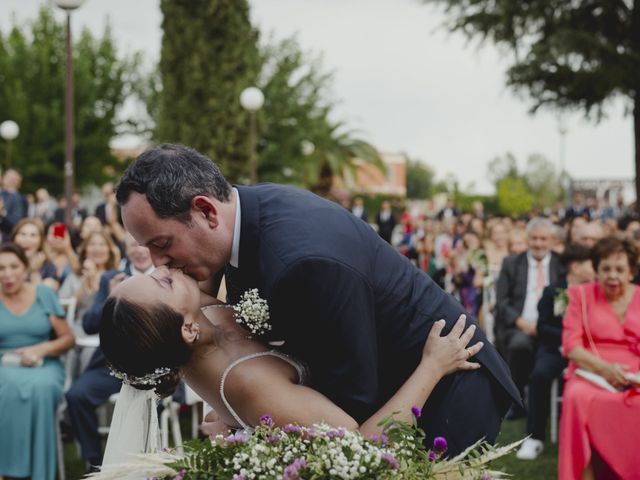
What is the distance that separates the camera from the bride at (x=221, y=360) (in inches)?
91.4

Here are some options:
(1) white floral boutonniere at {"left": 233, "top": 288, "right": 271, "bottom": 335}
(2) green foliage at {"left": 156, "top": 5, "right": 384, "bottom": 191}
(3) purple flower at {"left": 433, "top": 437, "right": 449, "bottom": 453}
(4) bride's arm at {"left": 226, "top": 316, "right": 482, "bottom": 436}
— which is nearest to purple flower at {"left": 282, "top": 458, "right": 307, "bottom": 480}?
(4) bride's arm at {"left": 226, "top": 316, "right": 482, "bottom": 436}

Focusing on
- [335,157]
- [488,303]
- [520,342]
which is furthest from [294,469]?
[335,157]

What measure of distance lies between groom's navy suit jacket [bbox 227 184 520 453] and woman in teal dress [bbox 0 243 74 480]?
13.5 feet

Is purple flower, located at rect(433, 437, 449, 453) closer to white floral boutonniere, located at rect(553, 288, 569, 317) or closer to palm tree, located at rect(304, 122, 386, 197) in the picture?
white floral boutonniere, located at rect(553, 288, 569, 317)

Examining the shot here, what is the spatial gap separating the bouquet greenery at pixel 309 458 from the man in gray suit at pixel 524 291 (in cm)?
646

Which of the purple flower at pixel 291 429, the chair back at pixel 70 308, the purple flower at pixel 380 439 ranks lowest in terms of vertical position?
the chair back at pixel 70 308

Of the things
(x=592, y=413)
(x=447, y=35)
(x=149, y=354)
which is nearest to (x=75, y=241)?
(x=592, y=413)

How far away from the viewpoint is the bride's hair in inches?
92.2

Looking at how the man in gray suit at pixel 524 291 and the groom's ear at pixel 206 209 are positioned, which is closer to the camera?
the groom's ear at pixel 206 209

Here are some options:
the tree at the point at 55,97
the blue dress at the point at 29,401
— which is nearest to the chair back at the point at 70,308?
the blue dress at the point at 29,401

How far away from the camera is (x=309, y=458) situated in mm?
2059

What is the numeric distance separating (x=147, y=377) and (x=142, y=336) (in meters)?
0.20

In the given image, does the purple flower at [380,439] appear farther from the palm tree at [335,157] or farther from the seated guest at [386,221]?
the palm tree at [335,157]

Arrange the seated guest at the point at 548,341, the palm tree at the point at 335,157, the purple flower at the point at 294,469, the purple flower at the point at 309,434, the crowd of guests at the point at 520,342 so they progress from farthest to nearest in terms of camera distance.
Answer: the palm tree at the point at 335,157
the seated guest at the point at 548,341
the crowd of guests at the point at 520,342
the purple flower at the point at 309,434
the purple flower at the point at 294,469
